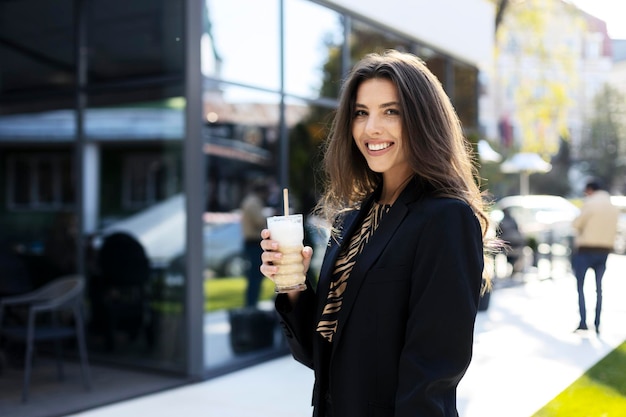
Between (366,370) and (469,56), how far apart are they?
30.5 ft

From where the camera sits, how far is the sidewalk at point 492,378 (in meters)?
4.78

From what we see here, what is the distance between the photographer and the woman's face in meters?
1.65

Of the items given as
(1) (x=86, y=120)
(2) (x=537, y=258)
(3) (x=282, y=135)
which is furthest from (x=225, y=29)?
(2) (x=537, y=258)

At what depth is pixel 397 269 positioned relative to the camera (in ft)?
5.02

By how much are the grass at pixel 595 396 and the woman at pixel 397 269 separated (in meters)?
3.45

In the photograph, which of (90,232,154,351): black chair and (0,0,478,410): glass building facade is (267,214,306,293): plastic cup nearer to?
(0,0,478,410): glass building facade

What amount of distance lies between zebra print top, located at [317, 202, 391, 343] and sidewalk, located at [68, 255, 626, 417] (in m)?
3.11

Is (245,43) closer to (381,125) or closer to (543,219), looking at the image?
(381,125)

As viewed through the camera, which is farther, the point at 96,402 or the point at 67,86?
the point at 67,86

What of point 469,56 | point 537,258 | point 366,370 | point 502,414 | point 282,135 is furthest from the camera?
point 537,258

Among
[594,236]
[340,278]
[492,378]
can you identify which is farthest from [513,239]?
[340,278]

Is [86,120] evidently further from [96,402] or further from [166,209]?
[96,402]

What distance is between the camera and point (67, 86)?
6766mm

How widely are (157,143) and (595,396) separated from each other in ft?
16.8
